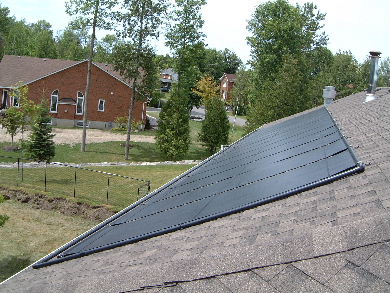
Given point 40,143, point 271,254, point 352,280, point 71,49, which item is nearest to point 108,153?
point 40,143

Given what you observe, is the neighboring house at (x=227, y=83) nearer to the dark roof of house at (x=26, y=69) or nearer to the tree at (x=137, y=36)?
the dark roof of house at (x=26, y=69)

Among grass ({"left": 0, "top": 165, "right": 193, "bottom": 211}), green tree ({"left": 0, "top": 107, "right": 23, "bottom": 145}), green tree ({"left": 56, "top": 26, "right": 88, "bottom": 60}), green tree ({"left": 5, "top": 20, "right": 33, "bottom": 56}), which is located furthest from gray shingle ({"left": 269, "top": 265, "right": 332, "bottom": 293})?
green tree ({"left": 5, "top": 20, "right": 33, "bottom": 56})

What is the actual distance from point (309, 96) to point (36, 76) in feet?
104

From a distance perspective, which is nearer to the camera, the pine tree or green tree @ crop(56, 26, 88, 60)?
the pine tree

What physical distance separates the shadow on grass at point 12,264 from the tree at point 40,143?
1371 centimetres

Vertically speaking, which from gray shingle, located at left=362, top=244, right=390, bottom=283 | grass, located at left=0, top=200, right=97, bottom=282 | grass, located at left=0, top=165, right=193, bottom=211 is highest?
gray shingle, located at left=362, top=244, right=390, bottom=283

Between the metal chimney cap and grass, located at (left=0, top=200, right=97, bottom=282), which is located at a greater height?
the metal chimney cap

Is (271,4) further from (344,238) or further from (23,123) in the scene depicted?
(344,238)

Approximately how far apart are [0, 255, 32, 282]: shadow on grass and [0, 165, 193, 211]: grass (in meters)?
6.17

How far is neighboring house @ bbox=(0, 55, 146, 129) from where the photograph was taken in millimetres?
49678

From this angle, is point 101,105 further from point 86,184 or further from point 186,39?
point 86,184

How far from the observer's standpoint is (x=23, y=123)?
3253 cm

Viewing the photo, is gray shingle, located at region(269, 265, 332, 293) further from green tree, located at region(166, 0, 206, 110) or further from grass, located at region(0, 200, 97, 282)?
green tree, located at region(166, 0, 206, 110)

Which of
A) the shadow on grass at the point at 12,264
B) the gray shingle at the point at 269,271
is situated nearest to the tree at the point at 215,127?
the shadow on grass at the point at 12,264
